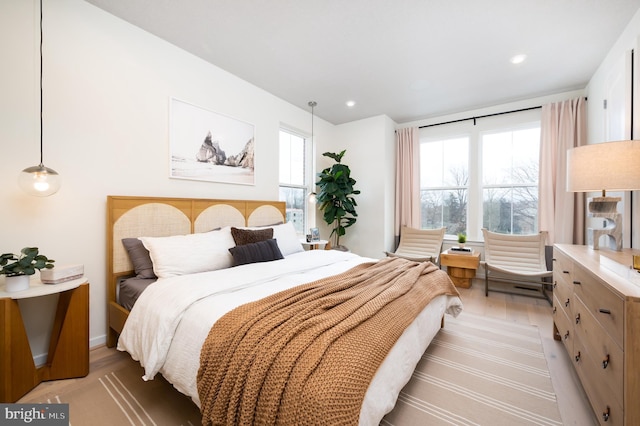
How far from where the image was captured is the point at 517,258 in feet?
12.2

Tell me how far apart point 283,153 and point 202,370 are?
3381mm

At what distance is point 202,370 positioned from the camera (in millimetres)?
1205

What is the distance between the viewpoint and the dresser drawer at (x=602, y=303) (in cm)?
112

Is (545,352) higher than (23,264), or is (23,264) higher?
(23,264)

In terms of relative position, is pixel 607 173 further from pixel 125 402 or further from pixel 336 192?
pixel 125 402

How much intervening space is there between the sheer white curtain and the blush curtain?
171cm

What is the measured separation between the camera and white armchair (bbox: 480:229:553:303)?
353 centimetres

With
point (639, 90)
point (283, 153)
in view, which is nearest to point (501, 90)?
point (639, 90)

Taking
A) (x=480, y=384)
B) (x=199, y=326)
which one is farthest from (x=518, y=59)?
(x=199, y=326)

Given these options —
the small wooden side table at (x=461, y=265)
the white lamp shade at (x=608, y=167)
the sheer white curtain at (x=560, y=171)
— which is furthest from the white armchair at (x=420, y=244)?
the white lamp shade at (x=608, y=167)

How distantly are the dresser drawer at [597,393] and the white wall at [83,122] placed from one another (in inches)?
129

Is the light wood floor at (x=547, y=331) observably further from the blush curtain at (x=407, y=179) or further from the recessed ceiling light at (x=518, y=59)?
the recessed ceiling light at (x=518, y=59)

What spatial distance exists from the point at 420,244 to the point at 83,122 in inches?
175

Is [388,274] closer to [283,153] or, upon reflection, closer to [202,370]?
[202,370]
